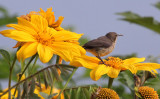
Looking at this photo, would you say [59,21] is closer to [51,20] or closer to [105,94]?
[51,20]

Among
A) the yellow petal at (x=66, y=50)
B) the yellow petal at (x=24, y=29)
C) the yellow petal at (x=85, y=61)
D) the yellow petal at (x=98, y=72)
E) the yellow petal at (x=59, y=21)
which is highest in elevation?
the yellow petal at (x=59, y=21)

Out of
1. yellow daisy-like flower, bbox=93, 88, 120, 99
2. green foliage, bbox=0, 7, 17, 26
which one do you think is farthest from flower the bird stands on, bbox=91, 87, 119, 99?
green foliage, bbox=0, 7, 17, 26

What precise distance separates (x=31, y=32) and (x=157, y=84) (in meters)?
0.33

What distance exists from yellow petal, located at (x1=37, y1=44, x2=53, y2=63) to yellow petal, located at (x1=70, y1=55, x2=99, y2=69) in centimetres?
6

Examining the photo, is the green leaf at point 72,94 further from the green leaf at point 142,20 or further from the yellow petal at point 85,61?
the green leaf at point 142,20

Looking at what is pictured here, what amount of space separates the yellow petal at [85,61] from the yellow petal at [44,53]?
0.06 metres

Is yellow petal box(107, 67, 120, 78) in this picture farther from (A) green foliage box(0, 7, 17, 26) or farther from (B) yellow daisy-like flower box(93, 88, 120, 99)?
(A) green foliage box(0, 7, 17, 26)

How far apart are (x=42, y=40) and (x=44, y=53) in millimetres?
77

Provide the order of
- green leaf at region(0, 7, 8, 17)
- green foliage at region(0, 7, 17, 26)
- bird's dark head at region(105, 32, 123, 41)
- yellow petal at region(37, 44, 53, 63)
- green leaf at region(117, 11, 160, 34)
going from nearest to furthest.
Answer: yellow petal at region(37, 44, 53, 63) < bird's dark head at region(105, 32, 123, 41) < green leaf at region(117, 11, 160, 34) < green foliage at region(0, 7, 17, 26) < green leaf at region(0, 7, 8, 17)

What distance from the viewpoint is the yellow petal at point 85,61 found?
583mm

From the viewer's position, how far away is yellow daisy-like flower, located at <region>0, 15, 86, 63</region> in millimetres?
533

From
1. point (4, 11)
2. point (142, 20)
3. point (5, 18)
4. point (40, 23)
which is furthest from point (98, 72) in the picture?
point (4, 11)

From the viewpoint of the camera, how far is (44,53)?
53 cm

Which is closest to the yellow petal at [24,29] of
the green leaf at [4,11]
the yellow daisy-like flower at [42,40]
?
the yellow daisy-like flower at [42,40]
